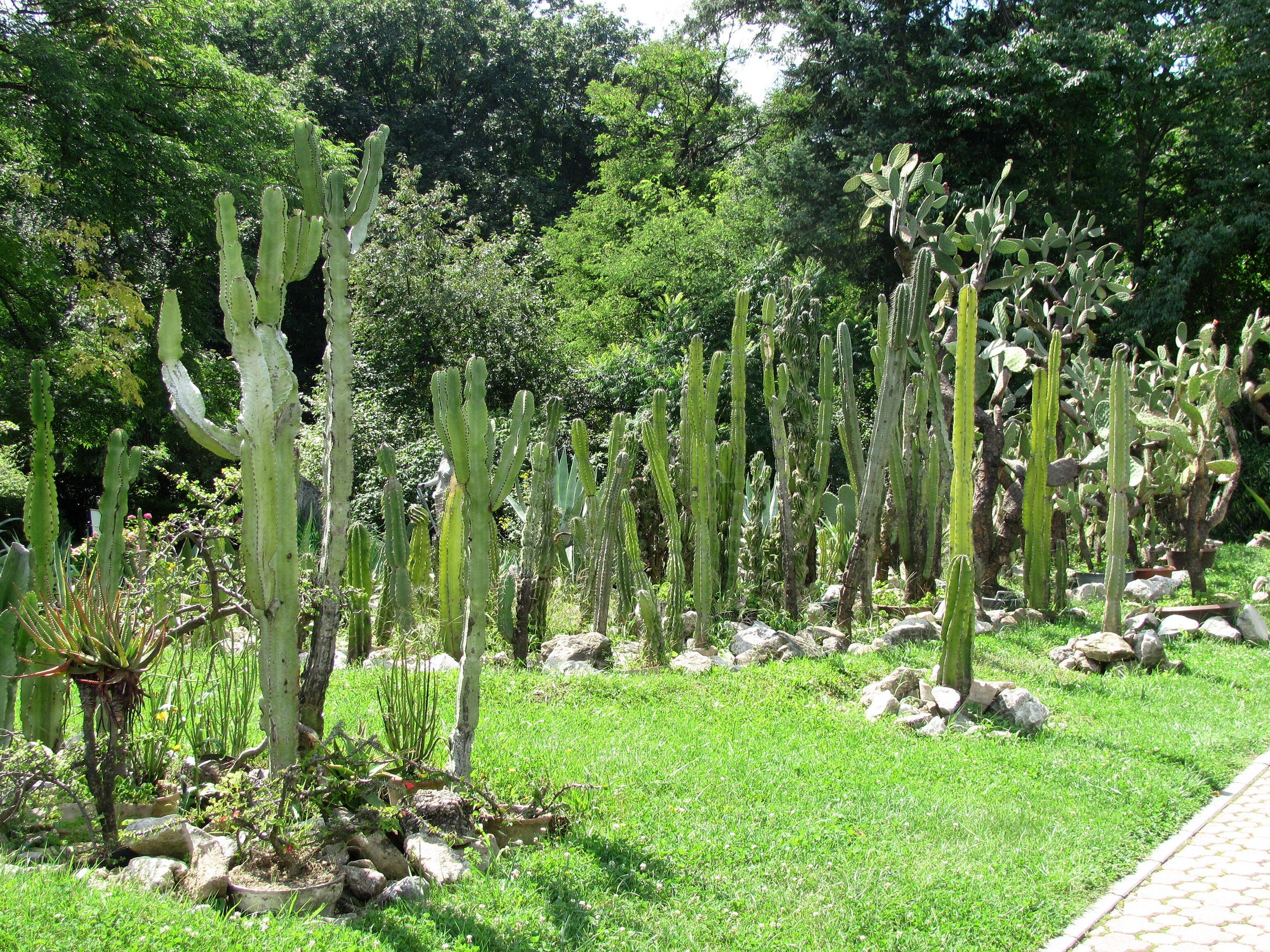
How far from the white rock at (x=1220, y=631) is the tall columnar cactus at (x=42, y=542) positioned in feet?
23.9

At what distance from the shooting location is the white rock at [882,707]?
5.36m

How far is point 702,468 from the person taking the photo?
6840 millimetres

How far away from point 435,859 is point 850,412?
5.89m

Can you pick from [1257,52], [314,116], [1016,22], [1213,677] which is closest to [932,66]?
[1016,22]

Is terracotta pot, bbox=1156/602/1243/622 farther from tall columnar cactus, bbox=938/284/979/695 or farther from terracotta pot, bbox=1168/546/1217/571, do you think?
tall columnar cactus, bbox=938/284/979/695

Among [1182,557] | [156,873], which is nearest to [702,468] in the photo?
[156,873]

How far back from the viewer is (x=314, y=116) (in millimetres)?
20828

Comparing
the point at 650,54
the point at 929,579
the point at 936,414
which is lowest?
the point at 929,579

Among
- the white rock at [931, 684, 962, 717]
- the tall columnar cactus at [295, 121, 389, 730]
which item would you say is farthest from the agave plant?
the white rock at [931, 684, 962, 717]

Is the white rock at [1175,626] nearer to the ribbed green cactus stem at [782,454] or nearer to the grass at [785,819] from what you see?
the grass at [785,819]

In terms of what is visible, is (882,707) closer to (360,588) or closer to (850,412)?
(360,588)

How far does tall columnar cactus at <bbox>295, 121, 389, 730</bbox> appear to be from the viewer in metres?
3.79

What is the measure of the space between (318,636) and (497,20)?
100 feet

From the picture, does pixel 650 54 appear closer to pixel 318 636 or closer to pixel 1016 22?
pixel 1016 22
